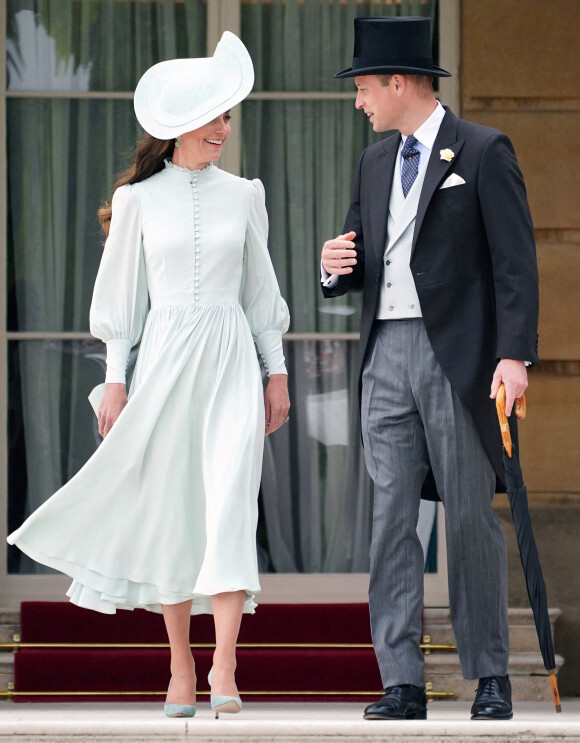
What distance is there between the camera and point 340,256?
174 inches

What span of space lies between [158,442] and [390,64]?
1.33m

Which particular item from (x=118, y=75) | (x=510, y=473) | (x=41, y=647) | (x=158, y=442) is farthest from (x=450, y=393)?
(x=118, y=75)

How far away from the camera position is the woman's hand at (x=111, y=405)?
4578 mm

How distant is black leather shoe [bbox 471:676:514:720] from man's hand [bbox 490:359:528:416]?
0.77m

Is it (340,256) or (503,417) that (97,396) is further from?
(503,417)

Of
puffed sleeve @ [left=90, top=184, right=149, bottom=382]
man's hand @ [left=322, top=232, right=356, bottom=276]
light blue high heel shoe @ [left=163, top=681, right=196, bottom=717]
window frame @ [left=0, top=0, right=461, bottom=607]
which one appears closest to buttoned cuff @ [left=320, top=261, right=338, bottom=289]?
man's hand @ [left=322, top=232, right=356, bottom=276]

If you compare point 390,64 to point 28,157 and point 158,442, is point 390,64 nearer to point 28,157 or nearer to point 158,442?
point 158,442

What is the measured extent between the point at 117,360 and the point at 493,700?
1.52 meters

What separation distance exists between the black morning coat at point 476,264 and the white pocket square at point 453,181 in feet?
0.03

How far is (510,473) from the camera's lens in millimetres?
4277

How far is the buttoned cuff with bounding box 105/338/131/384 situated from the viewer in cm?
460

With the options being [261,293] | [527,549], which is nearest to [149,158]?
[261,293]

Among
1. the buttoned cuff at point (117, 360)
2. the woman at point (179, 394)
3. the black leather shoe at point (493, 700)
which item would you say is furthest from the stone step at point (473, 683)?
the buttoned cuff at point (117, 360)

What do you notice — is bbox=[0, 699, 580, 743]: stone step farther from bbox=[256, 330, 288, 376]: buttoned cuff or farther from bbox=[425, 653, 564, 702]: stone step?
bbox=[425, 653, 564, 702]: stone step
